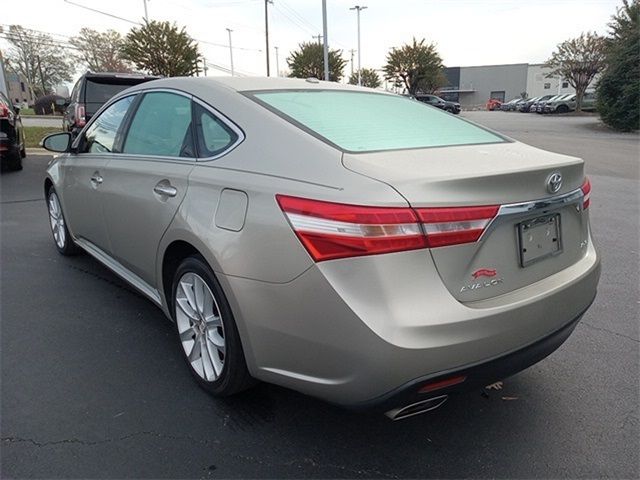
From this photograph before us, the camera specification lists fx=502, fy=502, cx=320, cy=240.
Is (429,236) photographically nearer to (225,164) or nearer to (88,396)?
(225,164)

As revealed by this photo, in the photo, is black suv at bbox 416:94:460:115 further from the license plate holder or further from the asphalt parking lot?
the license plate holder

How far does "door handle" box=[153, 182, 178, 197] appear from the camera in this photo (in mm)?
2550

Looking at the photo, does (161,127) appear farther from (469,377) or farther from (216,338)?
(469,377)

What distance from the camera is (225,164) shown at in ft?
7.51

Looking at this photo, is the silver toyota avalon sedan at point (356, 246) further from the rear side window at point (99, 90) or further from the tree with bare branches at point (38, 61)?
the tree with bare branches at point (38, 61)

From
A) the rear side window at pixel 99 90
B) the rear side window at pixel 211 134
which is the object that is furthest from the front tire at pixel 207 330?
the rear side window at pixel 99 90

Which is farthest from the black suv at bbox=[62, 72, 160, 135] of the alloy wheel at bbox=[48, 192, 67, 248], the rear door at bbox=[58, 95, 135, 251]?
the rear door at bbox=[58, 95, 135, 251]

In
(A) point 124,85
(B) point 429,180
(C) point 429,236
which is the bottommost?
(C) point 429,236

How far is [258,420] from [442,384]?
0.98 metres

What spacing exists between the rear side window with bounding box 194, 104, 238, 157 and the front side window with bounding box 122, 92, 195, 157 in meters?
0.08

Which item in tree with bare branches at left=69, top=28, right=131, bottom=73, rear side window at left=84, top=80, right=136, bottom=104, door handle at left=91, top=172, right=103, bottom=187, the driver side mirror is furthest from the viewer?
tree with bare branches at left=69, top=28, right=131, bottom=73

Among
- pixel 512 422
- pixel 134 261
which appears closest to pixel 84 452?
pixel 134 261

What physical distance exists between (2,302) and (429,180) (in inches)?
134

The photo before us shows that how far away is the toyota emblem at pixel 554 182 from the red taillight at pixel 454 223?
390 mm
